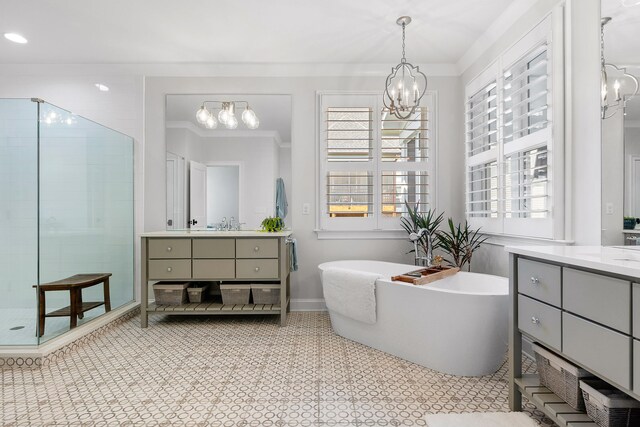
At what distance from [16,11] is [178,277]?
2519 mm

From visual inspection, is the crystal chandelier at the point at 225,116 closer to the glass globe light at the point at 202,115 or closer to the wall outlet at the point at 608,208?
the glass globe light at the point at 202,115

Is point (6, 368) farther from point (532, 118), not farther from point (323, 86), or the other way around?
point (532, 118)

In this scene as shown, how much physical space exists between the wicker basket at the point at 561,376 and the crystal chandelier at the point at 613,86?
4.26 feet

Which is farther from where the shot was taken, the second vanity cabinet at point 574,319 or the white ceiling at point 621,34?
the white ceiling at point 621,34

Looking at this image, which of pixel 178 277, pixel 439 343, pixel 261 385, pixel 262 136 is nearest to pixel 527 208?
pixel 439 343

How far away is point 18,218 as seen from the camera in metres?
2.56

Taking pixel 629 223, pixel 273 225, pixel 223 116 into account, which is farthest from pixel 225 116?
pixel 629 223

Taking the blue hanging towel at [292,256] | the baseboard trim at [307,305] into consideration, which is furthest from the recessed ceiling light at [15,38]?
the baseboard trim at [307,305]

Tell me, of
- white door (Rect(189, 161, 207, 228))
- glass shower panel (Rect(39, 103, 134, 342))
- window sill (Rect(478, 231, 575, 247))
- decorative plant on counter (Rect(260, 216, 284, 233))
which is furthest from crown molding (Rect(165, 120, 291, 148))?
window sill (Rect(478, 231, 575, 247))

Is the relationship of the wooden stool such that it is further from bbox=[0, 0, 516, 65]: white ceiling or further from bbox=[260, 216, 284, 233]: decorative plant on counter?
bbox=[0, 0, 516, 65]: white ceiling

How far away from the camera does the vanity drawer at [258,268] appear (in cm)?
307

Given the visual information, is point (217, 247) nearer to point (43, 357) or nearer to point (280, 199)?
point (280, 199)

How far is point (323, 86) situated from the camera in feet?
11.6

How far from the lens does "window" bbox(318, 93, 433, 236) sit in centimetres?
352
